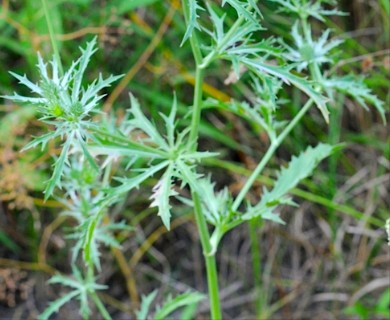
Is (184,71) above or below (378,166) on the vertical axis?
above

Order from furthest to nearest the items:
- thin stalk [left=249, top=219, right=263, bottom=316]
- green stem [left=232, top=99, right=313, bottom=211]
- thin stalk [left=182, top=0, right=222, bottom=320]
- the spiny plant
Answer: thin stalk [left=249, top=219, right=263, bottom=316]
green stem [left=232, top=99, right=313, bottom=211]
thin stalk [left=182, top=0, right=222, bottom=320]
the spiny plant

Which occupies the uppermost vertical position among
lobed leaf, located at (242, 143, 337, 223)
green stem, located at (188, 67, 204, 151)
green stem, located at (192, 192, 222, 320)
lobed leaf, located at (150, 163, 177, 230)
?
green stem, located at (188, 67, 204, 151)

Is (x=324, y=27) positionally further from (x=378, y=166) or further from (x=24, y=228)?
(x=24, y=228)

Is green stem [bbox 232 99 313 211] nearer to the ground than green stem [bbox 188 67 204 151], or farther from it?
nearer to the ground

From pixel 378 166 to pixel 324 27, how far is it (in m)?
0.57

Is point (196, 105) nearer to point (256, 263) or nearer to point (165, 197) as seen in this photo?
point (165, 197)

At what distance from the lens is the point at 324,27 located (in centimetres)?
295

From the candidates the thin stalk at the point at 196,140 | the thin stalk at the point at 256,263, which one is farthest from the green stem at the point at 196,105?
the thin stalk at the point at 256,263

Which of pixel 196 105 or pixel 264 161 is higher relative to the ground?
pixel 196 105

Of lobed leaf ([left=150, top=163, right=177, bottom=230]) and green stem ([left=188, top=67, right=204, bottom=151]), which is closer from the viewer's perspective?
lobed leaf ([left=150, top=163, right=177, bottom=230])

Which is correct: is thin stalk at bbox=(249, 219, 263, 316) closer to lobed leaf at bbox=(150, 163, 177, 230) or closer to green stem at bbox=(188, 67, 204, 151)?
green stem at bbox=(188, 67, 204, 151)

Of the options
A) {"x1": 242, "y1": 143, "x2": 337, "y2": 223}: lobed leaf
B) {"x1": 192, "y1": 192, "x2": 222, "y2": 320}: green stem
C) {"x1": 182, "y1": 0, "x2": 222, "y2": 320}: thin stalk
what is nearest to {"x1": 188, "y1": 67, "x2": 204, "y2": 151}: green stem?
{"x1": 182, "y1": 0, "x2": 222, "y2": 320}: thin stalk

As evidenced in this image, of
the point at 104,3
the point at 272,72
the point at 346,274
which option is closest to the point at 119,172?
the point at 104,3

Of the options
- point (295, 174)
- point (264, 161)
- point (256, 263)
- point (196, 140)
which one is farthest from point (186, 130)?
point (256, 263)
